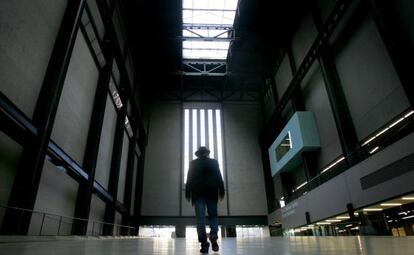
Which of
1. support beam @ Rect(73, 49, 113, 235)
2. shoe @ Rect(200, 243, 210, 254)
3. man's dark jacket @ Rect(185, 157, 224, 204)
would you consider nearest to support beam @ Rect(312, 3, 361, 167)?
man's dark jacket @ Rect(185, 157, 224, 204)

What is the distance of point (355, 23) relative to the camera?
63.4ft

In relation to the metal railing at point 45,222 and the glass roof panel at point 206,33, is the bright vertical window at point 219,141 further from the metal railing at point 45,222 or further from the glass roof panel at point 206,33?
the metal railing at point 45,222

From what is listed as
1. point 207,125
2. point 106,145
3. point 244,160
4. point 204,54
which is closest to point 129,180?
point 106,145

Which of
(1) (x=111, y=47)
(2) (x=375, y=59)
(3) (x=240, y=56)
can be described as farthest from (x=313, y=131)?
(1) (x=111, y=47)

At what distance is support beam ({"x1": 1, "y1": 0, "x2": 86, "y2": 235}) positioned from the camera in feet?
32.8

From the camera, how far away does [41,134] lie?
444 inches

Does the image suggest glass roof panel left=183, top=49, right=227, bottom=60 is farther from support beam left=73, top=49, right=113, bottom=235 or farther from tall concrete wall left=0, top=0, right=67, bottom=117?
tall concrete wall left=0, top=0, right=67, bottom=117

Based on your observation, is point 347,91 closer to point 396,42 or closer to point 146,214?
point 396,42

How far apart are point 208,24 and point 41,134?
22.2 m

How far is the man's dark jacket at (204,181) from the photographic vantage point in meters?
4.98

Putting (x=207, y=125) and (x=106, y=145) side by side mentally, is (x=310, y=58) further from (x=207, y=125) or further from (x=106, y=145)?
(x=106, y=145)

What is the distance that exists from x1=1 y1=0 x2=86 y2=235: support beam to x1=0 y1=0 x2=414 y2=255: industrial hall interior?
0.20ft

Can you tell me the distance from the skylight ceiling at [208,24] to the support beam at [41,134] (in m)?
15.3

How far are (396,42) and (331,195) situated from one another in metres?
10.3
